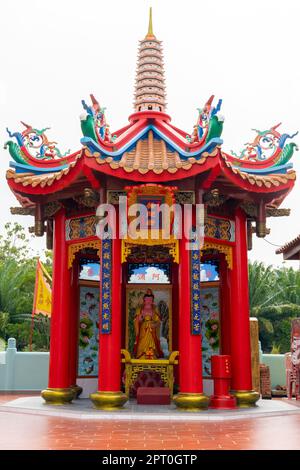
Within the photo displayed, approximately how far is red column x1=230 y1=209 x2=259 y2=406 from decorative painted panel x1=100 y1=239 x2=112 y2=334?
266 centimetres

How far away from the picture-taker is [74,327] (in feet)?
42.3

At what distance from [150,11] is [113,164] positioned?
6.41 metres

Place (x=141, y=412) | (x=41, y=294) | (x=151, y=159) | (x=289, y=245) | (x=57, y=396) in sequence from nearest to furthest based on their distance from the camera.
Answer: (x=141, y=412) → (x=151, y=159) → (x=57, y=396) → (x=289, y=245) → (x=41, y=294)

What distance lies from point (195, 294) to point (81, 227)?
2788mm

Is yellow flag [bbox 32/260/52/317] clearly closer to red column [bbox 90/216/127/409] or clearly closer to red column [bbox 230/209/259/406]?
red column [bbox 90/216/127/409]

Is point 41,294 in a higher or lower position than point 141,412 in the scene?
higher

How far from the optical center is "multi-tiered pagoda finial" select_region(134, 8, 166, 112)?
13.1m

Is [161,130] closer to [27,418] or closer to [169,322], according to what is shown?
[169,322]

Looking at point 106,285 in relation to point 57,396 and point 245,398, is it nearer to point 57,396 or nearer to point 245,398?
point 57,396

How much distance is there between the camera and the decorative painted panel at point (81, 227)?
37.4 ft

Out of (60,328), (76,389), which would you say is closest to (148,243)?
(60,328)

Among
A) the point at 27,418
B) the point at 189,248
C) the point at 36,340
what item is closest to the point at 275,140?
the point at 189,248

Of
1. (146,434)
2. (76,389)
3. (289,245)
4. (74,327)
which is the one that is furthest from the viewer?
(289,245)

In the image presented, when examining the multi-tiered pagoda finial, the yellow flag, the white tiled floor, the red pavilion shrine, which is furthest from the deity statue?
the yellow flag
